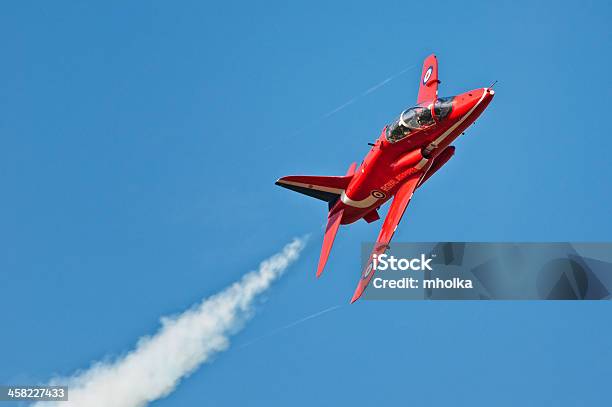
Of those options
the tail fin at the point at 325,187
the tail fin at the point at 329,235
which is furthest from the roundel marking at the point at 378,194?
the tail fin at the point at 329,235

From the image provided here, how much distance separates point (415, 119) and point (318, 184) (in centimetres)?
626

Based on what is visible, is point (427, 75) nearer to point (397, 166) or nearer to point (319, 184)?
point (397, 166)

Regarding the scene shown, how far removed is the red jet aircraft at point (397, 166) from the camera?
41281 millimetres

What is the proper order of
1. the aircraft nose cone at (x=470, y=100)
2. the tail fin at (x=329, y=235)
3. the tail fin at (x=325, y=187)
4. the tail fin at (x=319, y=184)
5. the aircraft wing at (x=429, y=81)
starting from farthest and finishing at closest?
the tail fin at (x=319, y=184)
the tail fin at (x=325, y=187)
the aircraft wing at (x=429, y=81)
the tail fin at (x=329, y=235)
the aircraft nose cone at (x=470, y=100)

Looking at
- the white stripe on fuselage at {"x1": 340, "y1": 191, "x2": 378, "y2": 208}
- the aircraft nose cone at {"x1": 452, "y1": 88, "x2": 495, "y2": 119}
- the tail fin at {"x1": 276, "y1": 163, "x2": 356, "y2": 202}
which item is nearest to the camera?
the aircraft nose cone at {"x1": 452, "y1": 88, "x2": 495, "y2": 119}

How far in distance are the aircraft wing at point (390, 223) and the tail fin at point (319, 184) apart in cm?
340

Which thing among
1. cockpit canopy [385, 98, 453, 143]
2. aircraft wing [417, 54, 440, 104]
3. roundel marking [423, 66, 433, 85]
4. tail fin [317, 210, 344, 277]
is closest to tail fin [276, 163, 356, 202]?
tail fin [317, 210, 344, 277]

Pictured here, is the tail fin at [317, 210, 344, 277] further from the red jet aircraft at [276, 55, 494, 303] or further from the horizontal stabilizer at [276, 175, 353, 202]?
the horizontal stabilizer at [276, 175, 353, 202]

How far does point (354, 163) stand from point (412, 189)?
17.2 feet

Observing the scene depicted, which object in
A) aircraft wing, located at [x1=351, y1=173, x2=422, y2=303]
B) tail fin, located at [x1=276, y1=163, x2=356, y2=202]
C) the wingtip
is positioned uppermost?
tail fin, located at [x1=276, y1=163, x2=356, y2=202]

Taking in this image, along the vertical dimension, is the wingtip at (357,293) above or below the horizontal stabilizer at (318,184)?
below

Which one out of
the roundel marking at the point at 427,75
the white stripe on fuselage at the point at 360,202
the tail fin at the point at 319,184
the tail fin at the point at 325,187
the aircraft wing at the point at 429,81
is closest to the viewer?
the aircraft wing at the point at 429,81

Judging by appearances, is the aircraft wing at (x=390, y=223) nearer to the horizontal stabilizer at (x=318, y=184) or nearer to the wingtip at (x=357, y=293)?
the wingtip at (x=357, y=293)

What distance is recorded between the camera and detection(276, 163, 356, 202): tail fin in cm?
4594
